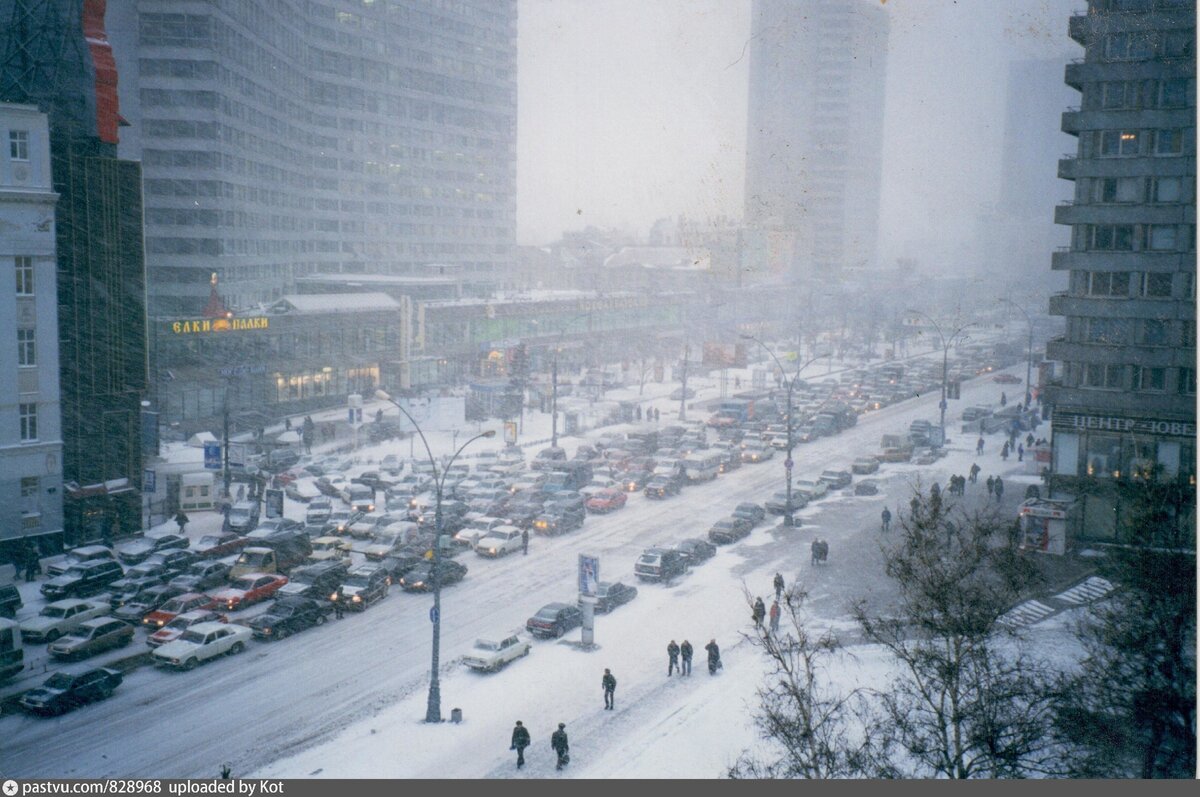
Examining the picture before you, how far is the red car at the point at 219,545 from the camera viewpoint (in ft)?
68.4

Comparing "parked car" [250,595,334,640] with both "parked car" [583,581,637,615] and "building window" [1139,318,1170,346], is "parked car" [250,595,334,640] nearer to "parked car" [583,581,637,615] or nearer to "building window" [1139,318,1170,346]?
"parked car" [583,581,637,615]

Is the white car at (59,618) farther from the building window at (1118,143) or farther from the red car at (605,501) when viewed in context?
the building window at (1118,143)

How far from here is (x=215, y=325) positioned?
35.6m

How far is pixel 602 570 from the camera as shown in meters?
19.9

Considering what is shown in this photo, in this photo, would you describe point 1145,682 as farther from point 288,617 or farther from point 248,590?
point 248,590

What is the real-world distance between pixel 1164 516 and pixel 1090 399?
8.95 meters

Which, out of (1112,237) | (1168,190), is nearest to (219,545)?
(1112,237)

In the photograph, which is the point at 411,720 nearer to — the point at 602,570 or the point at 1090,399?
the point at 602,570

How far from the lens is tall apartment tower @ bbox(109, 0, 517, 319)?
4419cm

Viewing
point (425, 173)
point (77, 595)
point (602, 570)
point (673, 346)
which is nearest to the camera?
point (77, 595)

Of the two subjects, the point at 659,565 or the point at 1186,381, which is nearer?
the point at 659,565

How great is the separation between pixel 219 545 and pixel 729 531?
35.9ft

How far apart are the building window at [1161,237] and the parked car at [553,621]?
44.7 ft

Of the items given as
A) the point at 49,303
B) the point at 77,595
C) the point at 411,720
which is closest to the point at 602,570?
the point at 411,720
